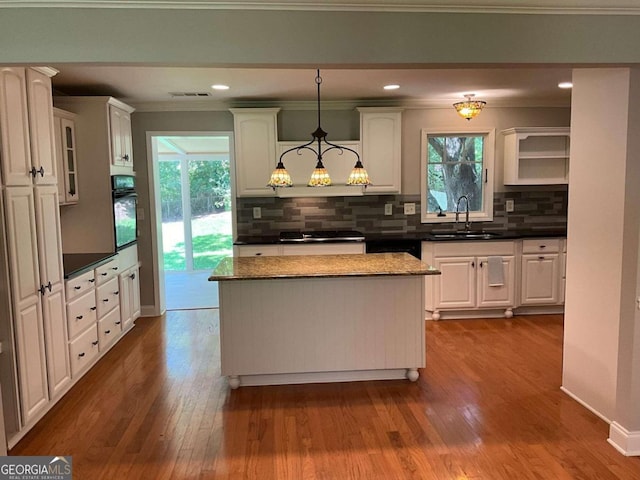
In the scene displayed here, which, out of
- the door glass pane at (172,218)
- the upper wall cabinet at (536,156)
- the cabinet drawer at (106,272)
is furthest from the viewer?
the door glass pane at (172,218)

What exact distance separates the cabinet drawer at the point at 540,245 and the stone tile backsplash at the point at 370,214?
61cm

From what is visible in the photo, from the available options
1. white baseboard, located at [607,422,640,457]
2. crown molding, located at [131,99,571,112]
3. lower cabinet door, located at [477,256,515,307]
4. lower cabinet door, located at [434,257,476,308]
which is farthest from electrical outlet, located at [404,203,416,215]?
white baseboard, located at [607,422,640,457]

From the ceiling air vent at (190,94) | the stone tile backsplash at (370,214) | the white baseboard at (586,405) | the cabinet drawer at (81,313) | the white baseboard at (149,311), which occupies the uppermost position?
the ceiling air vent at (190,94)

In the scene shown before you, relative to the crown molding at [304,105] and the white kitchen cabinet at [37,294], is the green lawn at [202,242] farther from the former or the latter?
the white kitchen cabinet at [37,294]

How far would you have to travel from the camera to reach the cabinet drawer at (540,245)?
5.11 meters

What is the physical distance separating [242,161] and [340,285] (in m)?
2.34

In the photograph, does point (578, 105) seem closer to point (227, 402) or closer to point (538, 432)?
point (538, 432)

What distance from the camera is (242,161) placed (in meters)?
5.18

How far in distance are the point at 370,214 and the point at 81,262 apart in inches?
121

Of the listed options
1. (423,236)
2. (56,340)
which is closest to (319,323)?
(56,340)

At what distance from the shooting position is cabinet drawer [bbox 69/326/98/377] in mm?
3494

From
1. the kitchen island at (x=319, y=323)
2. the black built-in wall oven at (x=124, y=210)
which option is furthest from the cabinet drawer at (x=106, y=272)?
the kitchen island at (x=319, y=323)

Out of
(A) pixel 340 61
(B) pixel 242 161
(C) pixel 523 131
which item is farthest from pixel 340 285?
(C) pixel 523 131
